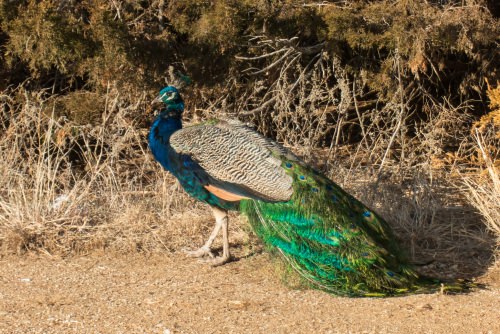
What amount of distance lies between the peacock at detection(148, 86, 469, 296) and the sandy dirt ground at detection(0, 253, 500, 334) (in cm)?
14

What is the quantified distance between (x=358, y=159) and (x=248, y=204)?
2.78 meters

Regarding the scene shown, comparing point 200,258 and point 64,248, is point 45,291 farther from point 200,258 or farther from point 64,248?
point 200,258

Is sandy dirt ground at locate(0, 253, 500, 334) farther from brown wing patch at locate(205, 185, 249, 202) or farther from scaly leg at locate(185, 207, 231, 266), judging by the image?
brown wing patch at locate(205, 185, 249, 202)

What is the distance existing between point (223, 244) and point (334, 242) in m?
1.20

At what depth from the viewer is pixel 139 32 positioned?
6926 millimetres

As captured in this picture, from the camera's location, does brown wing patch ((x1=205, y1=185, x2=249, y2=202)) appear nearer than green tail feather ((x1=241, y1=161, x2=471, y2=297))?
No

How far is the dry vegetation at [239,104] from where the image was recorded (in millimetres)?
5426

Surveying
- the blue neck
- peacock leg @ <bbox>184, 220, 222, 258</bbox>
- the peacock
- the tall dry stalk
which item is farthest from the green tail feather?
the tall dry stalk

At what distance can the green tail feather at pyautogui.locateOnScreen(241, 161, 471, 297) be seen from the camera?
13.9 ft

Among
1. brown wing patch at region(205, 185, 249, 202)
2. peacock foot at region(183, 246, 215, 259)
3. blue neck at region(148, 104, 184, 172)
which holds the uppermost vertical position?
blue neck at region(148, 104, 184, 172)

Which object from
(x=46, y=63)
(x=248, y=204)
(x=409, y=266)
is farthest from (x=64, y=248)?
(x=409, y=266)

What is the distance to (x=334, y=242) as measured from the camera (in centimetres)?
433

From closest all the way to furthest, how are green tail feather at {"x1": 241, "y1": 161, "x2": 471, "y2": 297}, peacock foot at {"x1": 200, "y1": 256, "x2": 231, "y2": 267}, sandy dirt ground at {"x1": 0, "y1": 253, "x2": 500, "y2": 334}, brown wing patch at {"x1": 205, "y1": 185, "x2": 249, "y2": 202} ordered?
sandy dirt ground at {"x1": 0, "y1": 253, "x2": 500, "y2": 334} → green tail feather at {"x1": 241, "y1": 161, "x2": 471, "y2": 297} → brown wing patch at {"x1": 205, "y1": 185, "x2": 249, "y2": 202} → peacock foot at {"x1": 200, "y1": 256, "x2": 231, "y2": 267}

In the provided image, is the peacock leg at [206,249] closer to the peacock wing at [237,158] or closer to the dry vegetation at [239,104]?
the dry vegetation at [239,104]
